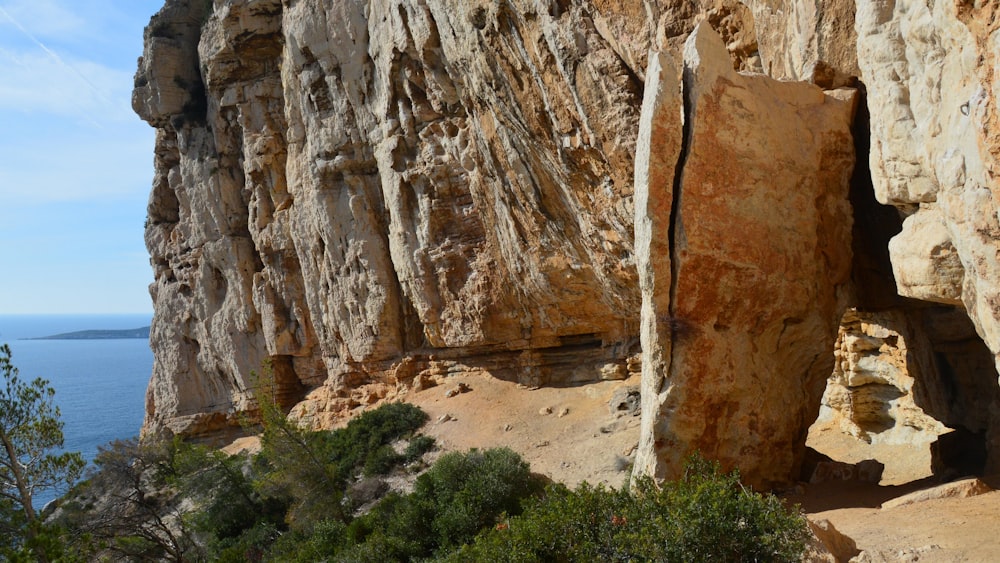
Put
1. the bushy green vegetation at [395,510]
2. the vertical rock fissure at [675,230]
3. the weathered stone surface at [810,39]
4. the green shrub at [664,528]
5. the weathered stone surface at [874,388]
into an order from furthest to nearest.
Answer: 1. the weathered stone surface at [874,388]
2. the weathered stone surface at [810,39]
3. the vertical rock fissure at [675,230]
4. the bushy green vegetation at [395,510]
5. the green shrub at [664,528]

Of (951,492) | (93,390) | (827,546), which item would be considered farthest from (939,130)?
(93,390)

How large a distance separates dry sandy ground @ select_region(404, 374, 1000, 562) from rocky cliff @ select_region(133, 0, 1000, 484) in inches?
27.6

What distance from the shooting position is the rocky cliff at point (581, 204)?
258 inches

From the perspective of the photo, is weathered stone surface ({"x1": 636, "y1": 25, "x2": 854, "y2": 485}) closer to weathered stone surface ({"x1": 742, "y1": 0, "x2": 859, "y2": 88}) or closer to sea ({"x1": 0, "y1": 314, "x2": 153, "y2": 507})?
weathered stone surface ({"x1": 742, "y1": 0, "x2": 859, "y2": 88})

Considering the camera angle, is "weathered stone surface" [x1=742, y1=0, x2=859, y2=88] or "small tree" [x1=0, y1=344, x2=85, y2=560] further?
"small tree" [x1=0, y1=344, x2=85, y2=560]

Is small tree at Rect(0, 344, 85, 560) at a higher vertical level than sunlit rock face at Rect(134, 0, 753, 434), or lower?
lower

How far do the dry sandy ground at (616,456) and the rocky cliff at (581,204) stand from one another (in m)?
0.70

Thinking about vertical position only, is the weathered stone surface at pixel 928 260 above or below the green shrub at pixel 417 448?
above

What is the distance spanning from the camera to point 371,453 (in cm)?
1928

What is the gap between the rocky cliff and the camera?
6.56 metres

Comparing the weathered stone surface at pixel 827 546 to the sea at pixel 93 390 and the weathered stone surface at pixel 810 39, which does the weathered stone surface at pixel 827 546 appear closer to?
the weathered stone surface at pixel 810 39

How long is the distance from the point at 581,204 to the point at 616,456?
542 centimetres

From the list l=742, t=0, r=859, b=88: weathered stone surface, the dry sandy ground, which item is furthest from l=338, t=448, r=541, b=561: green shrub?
l=742, t=0, r=859, b=88: weathered stone surface

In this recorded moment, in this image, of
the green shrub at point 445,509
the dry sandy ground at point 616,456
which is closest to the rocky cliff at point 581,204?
the dry sandy ground at point 616,456
